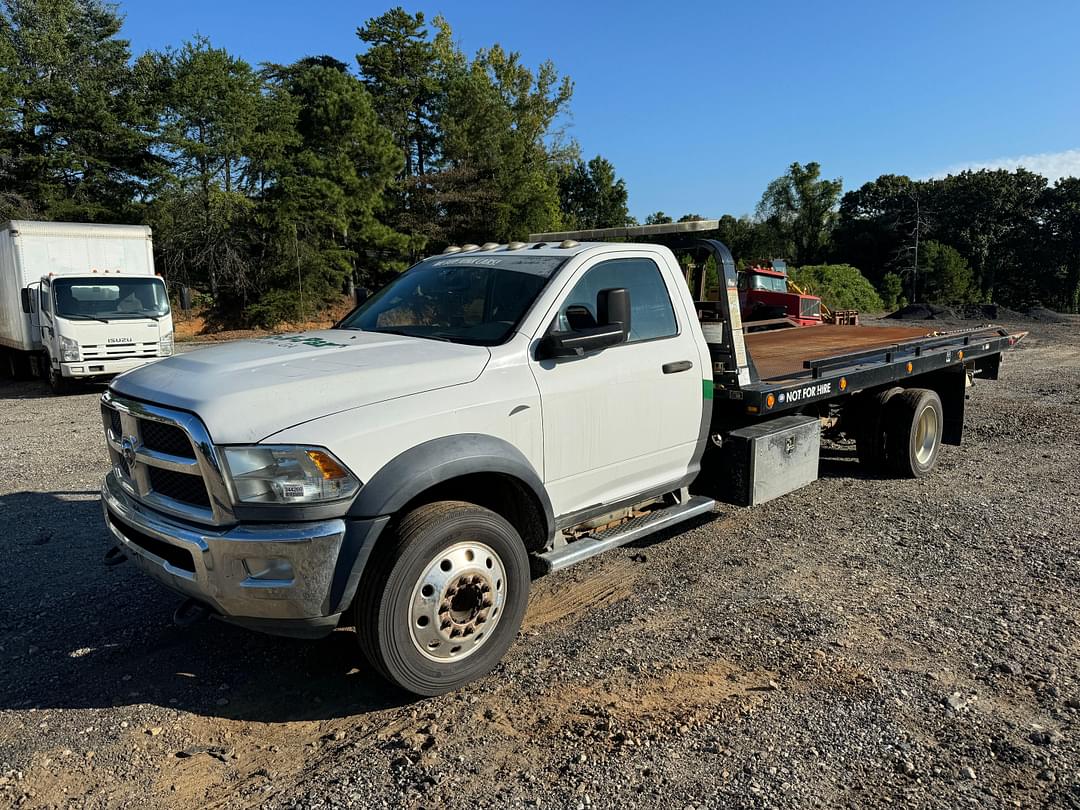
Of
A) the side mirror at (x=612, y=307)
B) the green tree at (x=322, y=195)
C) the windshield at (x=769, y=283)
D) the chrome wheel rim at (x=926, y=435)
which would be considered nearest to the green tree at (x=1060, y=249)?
the windshield at (x=769, y=283)

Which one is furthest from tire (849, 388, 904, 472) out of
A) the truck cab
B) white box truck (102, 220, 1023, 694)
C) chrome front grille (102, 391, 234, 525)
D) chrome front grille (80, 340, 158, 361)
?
chrome front grille (80, 340, 158, 361)

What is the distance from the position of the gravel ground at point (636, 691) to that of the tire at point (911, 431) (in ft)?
4.54

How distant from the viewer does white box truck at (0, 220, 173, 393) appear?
14.0m

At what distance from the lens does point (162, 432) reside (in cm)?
344

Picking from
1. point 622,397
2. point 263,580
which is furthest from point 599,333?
point 263,580

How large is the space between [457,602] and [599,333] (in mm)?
1472

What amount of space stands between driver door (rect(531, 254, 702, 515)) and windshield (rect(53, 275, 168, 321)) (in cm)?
1282

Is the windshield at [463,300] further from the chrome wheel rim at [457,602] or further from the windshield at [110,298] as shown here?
the windshield at [110,298]

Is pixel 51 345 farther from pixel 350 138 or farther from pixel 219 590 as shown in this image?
pixel 350 138

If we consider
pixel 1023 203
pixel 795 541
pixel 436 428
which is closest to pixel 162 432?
pixel 436 428

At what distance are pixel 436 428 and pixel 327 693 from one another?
140 cm

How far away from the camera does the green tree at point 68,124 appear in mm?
29688

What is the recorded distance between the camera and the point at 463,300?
4465 millimetres

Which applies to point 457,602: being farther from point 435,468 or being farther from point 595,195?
point 595,195
